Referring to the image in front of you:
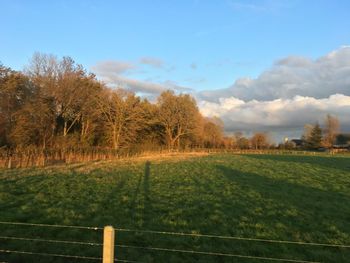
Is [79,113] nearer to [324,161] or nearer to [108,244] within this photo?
[324,161]

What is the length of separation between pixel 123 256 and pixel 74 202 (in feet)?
19.5

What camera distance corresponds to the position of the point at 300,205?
12656 mm

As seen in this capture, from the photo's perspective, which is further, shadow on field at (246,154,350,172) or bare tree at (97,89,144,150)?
bare tree at (97,89,144,150)

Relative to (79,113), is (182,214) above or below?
below

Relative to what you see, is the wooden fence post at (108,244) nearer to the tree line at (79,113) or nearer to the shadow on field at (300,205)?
the shadow on field at (300,205)

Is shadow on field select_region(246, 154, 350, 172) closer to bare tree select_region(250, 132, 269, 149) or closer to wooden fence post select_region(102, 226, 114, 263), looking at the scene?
wooden fence post select_region(102, 226, 114, 263)

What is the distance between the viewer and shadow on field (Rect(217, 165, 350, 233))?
10.2 meters

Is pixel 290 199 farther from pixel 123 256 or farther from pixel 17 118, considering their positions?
pixel 17 118

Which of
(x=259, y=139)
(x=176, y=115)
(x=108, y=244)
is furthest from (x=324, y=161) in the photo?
(x=259, y=139)

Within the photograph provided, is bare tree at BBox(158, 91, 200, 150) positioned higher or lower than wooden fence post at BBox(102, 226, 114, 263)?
higher

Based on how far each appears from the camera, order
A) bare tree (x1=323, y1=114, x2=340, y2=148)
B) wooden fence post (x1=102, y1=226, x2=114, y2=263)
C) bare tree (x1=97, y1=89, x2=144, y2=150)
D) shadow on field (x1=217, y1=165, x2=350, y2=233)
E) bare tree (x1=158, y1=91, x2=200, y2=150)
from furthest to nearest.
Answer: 1. bare tree (x1=323, y1=114, x2=340, y2=148)
2. bare tree (x1=158, y1=91, x2=200, y2=150)
3. bare tree (x1=97, y1=89, x2=144, y2=150)
4. shadow on field (x1=217, y1=165, x2=350, y2=233)
5. wooden fence post (x1=102, y1=226, x2=114, y2=263)

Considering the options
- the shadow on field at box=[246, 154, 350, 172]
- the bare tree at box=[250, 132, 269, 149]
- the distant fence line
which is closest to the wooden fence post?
the distant fence line

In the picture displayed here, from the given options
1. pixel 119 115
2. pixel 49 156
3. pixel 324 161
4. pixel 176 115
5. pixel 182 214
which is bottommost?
pixel 182 214

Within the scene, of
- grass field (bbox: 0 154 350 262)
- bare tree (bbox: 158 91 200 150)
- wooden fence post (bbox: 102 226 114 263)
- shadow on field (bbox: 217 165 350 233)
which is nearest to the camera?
wooden fence post (bbox: 102 226 114 263)
